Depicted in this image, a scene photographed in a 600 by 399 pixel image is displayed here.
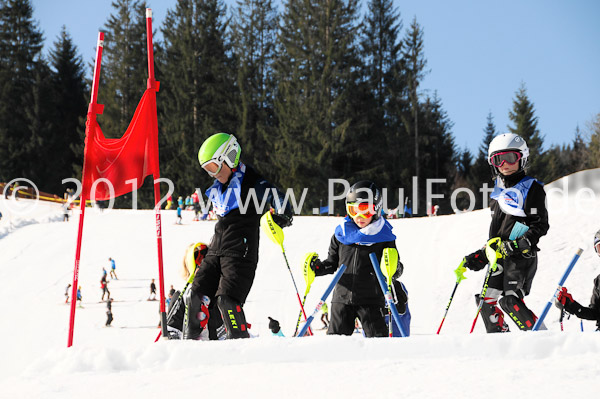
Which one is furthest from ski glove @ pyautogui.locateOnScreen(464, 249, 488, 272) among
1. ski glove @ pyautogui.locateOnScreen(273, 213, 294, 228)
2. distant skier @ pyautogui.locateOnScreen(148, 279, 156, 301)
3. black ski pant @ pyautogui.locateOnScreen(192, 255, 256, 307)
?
distant skier @ pyautogui.locateOnScreen(148, 279, 156, 301)

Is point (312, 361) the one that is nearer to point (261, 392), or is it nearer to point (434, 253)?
point (261, 392)

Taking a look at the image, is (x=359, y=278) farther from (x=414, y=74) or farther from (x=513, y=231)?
(x=414, y=74)

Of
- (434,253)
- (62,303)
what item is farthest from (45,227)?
(434,253)

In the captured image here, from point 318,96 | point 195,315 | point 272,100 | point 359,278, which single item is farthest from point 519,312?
point 272,100

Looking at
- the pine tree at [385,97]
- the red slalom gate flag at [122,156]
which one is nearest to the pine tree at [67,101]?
the pine tree at [385,97]

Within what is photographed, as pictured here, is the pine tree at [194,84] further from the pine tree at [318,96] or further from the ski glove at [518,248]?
the ski glove at [518,248]

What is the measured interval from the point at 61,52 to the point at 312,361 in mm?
53671

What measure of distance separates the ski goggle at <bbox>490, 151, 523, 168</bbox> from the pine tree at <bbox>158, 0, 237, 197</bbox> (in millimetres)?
37004

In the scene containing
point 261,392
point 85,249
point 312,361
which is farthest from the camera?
point 85,249

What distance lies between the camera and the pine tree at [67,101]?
4809cm

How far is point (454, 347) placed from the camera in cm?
321

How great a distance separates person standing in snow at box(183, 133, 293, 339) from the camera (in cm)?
508

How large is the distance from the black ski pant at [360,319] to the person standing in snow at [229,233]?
729 millimetres

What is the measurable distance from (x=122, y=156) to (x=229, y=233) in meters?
1.44
